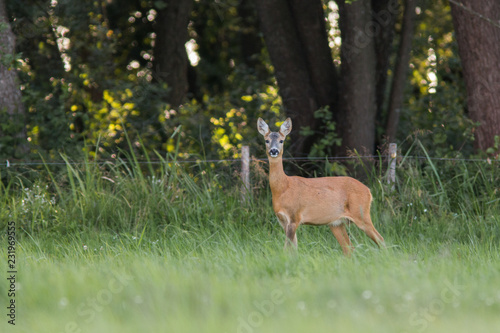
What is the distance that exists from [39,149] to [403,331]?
7421mm

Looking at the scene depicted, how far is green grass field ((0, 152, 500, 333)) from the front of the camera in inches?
192

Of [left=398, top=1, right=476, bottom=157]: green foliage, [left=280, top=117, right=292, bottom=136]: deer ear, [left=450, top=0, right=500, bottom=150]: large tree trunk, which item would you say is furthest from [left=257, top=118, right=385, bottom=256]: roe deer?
[left=450, top=0, right=500, bottom=150]: large tree trunk

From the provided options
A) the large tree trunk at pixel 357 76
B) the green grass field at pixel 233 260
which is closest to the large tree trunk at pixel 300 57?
the large tree trunk at pixel 357 76

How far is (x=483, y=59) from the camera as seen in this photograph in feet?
33.2

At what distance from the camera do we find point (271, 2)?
11.2 metres

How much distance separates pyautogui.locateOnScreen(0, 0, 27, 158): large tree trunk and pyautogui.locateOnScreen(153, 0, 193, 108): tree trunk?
15.1 feet

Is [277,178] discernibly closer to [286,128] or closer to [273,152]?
[273,152]

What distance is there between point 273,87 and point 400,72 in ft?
11.0

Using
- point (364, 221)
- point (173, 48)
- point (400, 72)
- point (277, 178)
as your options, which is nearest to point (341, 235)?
point (364, 221)

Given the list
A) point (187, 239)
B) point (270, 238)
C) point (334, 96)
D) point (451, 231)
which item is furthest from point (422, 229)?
point (334, 96)

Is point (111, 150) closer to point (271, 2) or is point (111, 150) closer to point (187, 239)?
point (271, 2)

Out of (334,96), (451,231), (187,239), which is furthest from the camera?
(334,96)

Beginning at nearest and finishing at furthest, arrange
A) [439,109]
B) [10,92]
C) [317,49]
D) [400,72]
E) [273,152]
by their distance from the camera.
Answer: [273,152] → [10,92] → [317,49] → [400,72] → [439,109]

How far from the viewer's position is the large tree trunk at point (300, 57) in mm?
11219
